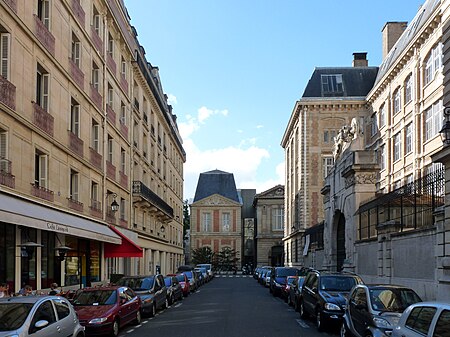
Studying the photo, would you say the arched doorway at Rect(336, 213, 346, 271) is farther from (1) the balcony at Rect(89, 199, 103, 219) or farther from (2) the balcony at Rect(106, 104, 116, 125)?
(2) the balcony at Rect(106, 104, 116, 125)

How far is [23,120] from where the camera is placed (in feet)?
63.8

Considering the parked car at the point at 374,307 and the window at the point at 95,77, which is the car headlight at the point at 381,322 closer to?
the parked car at the point at 374,307

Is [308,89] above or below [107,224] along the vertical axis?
above

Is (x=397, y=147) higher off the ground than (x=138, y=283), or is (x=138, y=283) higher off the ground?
(x=397, y=147)

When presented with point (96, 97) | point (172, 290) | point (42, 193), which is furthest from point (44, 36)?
point (172, 290)

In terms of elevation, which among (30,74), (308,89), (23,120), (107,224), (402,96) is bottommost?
(107,224)

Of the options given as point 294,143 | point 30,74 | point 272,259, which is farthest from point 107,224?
point 272,259

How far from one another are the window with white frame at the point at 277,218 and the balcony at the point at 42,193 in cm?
8406

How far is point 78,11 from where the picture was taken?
86.7 feet

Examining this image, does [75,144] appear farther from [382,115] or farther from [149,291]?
[382,115]

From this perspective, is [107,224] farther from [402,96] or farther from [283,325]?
[402,96]

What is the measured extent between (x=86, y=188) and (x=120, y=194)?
784 cm

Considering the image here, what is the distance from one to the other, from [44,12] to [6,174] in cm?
722

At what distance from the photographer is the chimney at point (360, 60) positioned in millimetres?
69775
